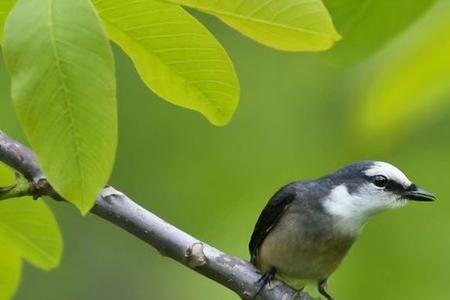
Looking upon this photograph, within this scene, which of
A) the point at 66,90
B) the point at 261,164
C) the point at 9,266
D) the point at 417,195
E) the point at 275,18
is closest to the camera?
the point at 66,90

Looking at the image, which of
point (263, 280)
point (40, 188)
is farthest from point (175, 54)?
point (263, 280)

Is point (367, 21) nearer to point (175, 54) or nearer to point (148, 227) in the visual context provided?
point (175, 54)

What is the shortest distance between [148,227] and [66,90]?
0.82m

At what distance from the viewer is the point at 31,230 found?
276 centimetres

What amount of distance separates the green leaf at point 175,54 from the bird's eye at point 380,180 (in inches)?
92.1

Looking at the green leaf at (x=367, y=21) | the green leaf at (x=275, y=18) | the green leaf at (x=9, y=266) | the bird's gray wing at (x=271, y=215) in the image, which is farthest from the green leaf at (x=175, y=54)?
the bird's gray wing at (x=271, y=215)

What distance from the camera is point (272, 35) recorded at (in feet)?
7.22

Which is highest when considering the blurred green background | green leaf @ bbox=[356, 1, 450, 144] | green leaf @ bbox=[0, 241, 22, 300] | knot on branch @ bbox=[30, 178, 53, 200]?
green leaf @ bbox=[356, 1, 450, 144]

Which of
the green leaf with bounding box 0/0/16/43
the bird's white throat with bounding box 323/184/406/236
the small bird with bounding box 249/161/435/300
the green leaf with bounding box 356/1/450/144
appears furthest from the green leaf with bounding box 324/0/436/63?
the bird's white throat with bounding box 323/184/406/236

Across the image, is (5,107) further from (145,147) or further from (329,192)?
(329,192)

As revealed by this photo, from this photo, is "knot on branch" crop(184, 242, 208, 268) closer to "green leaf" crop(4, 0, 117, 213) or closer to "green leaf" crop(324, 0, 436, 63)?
"green leaf" crop(324, 0, 436, 63)

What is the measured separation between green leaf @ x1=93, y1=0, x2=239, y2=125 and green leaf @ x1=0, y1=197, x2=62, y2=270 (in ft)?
2.23

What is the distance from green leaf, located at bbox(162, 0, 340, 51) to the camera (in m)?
2.17

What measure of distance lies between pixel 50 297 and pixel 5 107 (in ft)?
9.59
